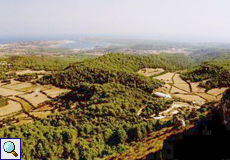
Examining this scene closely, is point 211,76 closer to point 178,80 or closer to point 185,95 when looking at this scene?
point 178,80

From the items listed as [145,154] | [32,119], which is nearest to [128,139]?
[145,154]

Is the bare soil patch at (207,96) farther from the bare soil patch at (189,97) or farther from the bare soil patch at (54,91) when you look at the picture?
the bare soil patch at (54,91)

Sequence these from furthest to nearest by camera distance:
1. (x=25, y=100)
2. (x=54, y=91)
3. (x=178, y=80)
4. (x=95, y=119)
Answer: (x=178, y=80) < (x=54, y=91) < (x=25, y=100) < (x=95, y=119)

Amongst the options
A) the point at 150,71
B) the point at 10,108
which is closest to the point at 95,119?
the point at 10,108

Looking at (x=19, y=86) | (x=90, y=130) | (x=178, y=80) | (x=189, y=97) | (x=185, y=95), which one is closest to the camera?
(x=90, y=130)

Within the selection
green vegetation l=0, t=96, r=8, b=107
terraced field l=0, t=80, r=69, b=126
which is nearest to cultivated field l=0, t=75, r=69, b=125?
terraced field l=0, t=80, r=69, b=126

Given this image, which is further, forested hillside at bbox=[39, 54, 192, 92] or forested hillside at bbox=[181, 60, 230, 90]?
forested hillside at bbox=[181, 60, 230, 90]

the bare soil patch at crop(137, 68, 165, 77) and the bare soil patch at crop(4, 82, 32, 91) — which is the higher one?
the bare soil patch at crop(137, 68, 165, 77)

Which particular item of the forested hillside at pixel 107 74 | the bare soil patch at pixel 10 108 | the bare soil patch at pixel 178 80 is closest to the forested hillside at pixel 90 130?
the forested hillside at pixel 107 74

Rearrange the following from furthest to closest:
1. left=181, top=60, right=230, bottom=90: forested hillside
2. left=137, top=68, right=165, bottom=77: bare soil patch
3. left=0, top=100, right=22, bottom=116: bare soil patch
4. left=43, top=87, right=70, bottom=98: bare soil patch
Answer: left=137, top=68, right=165, bottom=77: bare soil patch < left=43, top=87, right=70, bottom=98: bare soil patch < left=181, top=60, right=230, bottom=90: forested hillside < left=0, top=100, right=22, bottom=116: bare soil patch

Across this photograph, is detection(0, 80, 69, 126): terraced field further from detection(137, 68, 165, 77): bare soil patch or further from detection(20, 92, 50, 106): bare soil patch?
detection(137, 68, 165, 77): bare soil patch

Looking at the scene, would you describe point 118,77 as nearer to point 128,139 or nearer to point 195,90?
point 195,90
